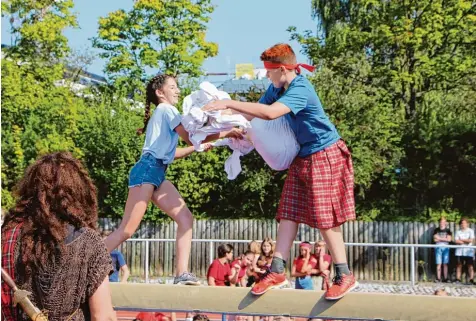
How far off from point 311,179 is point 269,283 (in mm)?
727

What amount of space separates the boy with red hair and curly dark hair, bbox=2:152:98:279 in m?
1.91

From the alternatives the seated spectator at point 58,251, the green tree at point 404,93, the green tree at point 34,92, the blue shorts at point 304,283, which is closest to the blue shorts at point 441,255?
the green tree at point 404,93

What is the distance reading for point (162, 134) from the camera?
606 cm

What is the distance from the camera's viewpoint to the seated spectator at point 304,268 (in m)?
10.2

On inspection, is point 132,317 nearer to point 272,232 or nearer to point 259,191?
point 272,232

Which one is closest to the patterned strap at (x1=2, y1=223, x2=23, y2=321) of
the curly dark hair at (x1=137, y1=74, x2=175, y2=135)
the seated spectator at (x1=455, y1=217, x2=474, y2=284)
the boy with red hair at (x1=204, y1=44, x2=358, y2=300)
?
the boy with red hair at (x1=204, y1=44, x2=358, y2=300)

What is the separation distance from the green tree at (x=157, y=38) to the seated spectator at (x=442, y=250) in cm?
1365

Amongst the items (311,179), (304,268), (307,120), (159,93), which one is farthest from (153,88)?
(304,268)

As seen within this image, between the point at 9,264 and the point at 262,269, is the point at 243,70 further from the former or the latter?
the point at 9,264

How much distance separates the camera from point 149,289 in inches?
228

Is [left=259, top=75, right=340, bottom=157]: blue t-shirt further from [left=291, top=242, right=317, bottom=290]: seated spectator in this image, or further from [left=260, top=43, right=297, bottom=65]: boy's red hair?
[left=291, top=242, right=317, bottom=290]: seated spectator

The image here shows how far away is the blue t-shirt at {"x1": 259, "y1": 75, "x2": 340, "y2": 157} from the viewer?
5.34 metres

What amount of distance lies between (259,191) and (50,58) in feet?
34.3

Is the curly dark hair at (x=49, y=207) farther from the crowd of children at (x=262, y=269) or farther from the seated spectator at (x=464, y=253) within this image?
the seated spectator at (x=464, y=253)
